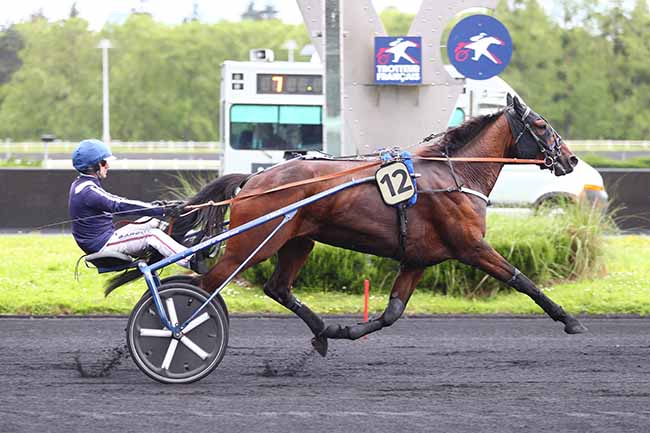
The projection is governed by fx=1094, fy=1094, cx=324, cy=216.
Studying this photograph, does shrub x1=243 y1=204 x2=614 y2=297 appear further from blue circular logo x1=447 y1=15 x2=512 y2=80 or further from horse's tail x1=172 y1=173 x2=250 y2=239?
horse's tail x1=172 y1=173 x2=250 y2=239

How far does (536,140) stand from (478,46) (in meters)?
4.01

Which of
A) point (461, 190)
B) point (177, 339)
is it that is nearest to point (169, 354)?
point (177, 339)

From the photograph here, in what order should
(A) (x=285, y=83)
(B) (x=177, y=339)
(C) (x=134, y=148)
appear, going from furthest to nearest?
(C) (x=134, y=148) → (A) (x=285, y=83) → (B) (x=177, y=339)

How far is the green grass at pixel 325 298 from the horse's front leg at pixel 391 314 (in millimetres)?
2803

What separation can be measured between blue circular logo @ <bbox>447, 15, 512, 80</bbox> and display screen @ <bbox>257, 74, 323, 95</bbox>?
309 inches

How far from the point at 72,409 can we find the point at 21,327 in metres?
3.38

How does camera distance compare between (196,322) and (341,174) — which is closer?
(196,322)

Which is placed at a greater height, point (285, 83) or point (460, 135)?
point (285, 83)

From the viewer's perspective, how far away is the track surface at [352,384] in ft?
19.0

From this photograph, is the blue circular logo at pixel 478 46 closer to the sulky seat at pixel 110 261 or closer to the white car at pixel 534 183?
the white car at pixel 534 183

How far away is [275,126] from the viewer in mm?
19234

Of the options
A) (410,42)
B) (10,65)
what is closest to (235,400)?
(410,42)

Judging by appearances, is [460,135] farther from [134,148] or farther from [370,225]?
[134,148]

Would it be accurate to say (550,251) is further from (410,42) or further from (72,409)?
(72,409)
